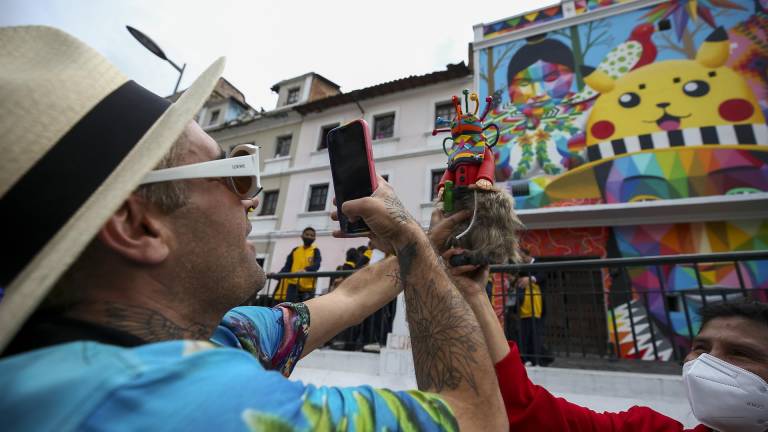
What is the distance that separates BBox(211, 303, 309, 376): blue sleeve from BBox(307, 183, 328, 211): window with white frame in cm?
1375

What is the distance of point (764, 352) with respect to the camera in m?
1.83

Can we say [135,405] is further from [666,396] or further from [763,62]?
[763,62]

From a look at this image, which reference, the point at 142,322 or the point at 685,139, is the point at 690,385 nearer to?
the point at 142,322

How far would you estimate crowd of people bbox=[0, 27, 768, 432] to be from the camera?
2.02ft

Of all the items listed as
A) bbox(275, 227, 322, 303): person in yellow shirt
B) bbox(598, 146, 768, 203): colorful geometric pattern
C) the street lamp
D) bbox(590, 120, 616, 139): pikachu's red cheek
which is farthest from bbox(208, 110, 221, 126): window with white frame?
bbox(598, 146, 768, 203): colorful geometric pattern

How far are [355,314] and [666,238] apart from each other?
1012 centimetres

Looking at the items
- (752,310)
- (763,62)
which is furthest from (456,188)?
(763,62)

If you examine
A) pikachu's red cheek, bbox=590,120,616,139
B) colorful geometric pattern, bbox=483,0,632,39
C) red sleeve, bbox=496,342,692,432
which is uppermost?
colorful geometric pattern, bbox=483,0,632,39

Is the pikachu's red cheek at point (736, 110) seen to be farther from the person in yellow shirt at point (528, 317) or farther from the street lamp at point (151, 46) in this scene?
the street lamp at point (151, 46)

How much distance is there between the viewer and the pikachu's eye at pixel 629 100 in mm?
→ 10195

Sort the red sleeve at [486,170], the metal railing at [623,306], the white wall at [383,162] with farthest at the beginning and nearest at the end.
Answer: the white wall at [383,162], the metal railing at [623,306], the red sleeve at [486,170]

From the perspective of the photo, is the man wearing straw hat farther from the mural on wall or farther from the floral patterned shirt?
the mural on wall

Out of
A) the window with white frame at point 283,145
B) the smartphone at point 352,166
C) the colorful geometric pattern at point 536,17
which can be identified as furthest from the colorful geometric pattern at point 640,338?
the window with white frame at point 283,145

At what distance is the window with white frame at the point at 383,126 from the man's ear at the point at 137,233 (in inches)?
586
